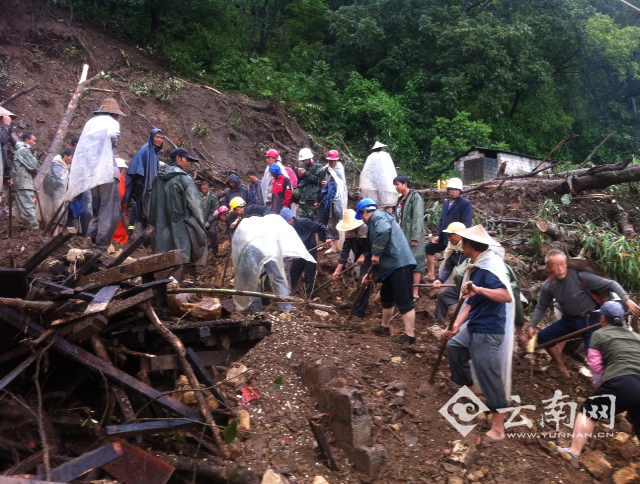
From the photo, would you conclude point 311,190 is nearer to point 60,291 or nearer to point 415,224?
point 415,224

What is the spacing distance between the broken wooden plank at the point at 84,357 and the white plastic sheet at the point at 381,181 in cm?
577

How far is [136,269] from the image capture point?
4285 mm

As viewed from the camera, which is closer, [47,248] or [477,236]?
[47,248]

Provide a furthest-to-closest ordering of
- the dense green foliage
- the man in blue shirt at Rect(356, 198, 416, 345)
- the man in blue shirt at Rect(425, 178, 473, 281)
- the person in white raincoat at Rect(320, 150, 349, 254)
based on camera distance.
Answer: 1. the dense green foliage
2. the person in white raincoat at Rect(320, 150, 349, 254)
3. the man in blue shirt at Rect(425, 178, 473, 281)
4. the man in blue shirt at Rect(356, 198, 416, 345)

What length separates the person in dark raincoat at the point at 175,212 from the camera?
23.0 feet

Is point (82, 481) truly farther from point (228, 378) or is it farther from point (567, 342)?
point (567, 342)

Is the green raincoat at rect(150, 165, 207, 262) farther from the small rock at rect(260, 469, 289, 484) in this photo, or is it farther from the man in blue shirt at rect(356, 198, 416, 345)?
the small rock at rect(260, 469, 289, 484)

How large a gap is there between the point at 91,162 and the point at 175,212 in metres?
1.18

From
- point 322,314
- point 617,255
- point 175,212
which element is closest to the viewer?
point 175,212

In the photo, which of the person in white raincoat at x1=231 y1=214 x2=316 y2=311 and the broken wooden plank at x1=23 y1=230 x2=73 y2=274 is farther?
the person in white raincoat at x1=231 y1=214 x2=316 y2=311

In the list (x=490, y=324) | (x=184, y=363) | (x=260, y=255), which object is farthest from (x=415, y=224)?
(x=184, y=363)

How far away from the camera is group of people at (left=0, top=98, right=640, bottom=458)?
4965mm

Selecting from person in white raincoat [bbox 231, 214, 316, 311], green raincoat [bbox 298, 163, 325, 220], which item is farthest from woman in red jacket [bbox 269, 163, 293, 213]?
person in white raincoat [bbox 231, 214, 316, 311]

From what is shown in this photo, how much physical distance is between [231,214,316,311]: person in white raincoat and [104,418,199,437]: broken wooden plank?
93.7 inches
